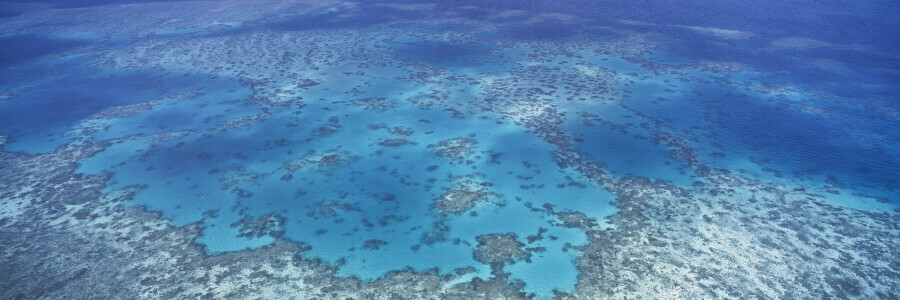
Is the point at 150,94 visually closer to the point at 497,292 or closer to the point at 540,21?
the point at 497,292

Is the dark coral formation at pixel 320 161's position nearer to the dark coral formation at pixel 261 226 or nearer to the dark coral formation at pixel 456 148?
the dark coral formation at pixel 261 226

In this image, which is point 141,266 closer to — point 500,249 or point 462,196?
point 462,196

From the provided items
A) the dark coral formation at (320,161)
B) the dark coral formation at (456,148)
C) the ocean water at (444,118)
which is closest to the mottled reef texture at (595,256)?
the ocean water at (444,118)

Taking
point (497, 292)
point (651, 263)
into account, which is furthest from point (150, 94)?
point (651, 263)

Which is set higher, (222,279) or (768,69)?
(768,69)

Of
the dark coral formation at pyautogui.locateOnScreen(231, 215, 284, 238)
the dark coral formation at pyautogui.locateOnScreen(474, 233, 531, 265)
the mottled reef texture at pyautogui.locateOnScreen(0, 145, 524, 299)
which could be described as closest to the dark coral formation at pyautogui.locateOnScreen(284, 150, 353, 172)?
the dark coral formation at pyautogui.locateOnScreen(231, 215, 284, 238)

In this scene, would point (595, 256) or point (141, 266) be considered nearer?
point (141, 266)

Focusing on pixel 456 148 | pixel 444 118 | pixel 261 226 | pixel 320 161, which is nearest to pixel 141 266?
pixel 261 226

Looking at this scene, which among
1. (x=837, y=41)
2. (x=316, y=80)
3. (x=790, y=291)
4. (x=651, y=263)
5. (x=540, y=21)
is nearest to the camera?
(x=790, y=291)

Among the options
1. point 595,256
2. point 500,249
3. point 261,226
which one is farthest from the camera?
point 261,226
